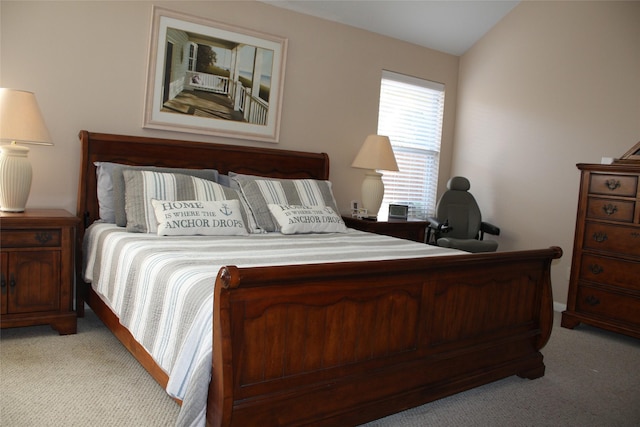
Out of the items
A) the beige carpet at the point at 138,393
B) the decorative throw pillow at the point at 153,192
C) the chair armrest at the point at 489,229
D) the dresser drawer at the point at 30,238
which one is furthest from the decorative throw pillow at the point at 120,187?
the chair armrest at the point at 489,229

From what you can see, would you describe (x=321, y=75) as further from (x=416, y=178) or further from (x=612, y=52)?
(x=612, y=52)

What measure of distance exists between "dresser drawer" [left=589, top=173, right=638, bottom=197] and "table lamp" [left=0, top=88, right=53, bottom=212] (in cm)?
356

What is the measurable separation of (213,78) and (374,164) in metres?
1.44

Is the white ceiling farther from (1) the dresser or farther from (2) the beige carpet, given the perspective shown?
(2) the beige carpet

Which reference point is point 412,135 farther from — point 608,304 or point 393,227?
point 608,304

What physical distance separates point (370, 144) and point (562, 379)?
7.57 feet

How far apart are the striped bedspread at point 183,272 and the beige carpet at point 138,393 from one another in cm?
29

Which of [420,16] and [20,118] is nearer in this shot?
[20,118]

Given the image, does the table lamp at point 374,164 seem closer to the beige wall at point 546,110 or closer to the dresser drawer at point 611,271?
the beige wall at point 546,110

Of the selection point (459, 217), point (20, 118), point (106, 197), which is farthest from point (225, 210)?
point (459, 217)

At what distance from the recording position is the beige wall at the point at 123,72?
125 inches

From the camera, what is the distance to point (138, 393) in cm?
225

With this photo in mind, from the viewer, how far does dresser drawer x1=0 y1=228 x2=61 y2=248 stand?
2727mm

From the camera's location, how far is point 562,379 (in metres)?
2.78
